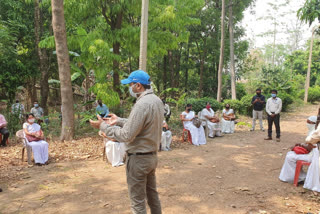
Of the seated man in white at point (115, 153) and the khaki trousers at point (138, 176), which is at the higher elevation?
the khaki trousers at point (138, 176)

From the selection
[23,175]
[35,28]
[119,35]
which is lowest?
[23,175]

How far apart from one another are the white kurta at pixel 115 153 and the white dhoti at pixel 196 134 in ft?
11.0

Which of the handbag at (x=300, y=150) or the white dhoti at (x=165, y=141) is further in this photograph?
the white dhoti at (x=165, y=141)

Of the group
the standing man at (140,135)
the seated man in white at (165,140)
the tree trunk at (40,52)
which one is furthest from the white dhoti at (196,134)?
the tree trunk at (40,52)

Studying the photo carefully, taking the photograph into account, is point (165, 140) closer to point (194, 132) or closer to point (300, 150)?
point (194, 132)

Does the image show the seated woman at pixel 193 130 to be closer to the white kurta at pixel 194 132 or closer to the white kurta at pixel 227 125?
the white kurta at pixel 194 132

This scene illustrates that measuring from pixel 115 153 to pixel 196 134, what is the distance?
361cm

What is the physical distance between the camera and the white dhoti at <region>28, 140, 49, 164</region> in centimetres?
646

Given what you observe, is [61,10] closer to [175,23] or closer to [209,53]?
[175,23]

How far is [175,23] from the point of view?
9570mm

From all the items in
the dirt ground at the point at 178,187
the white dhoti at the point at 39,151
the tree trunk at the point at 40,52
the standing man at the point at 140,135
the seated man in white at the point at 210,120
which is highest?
the tree trunk at the point at 40,52

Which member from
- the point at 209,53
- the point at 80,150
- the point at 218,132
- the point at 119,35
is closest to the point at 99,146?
the point at 80,150

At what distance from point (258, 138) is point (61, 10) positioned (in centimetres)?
862

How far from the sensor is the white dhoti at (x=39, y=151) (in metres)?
6.46
